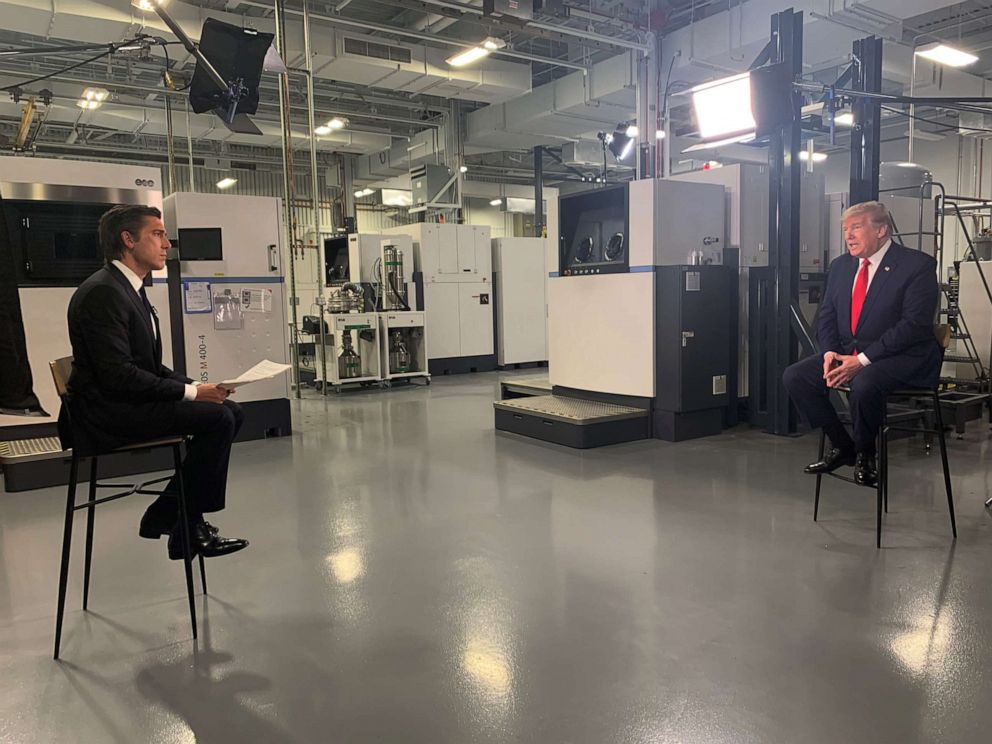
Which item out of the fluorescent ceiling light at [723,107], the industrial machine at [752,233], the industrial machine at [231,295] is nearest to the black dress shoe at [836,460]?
the industrial machine at [752,233]

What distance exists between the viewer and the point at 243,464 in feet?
16.5

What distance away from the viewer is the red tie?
140 inches

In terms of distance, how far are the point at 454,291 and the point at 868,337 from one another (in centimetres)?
691

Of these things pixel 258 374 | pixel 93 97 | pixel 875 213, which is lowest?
pixel 258 374

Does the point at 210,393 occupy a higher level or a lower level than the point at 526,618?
higher

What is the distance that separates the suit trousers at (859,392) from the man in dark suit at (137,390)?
8.93 feet

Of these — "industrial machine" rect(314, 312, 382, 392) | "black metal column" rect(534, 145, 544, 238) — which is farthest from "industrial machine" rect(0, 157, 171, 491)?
"black metal column" rect(534, 145, 544, 238)

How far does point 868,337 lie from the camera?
3.48 metres

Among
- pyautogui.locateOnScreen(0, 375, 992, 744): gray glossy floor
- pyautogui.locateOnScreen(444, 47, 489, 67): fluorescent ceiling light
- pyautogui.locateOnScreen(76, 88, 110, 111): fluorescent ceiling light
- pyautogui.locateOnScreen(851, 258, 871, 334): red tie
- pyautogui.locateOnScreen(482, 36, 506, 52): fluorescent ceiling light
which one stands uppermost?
pyautogui.locateOnScreen(444, 47, 489, 67): fluorescent ceiling light

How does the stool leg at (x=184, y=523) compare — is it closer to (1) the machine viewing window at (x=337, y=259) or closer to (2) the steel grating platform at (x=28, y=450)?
(2) the steel grating platform at (x=28, y=450)

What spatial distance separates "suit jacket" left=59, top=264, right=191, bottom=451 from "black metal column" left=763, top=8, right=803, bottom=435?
455cm

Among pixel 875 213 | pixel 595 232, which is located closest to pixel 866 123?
pixel 595 232

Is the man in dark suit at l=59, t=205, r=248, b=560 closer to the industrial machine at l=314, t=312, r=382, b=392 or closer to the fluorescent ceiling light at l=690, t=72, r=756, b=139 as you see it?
the fluorescent ceiling light at l=690, t=72, r=756, b=139

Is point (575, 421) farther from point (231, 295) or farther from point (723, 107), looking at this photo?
point (723, 107)
